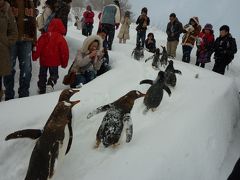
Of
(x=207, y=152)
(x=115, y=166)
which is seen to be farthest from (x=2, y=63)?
(x=207, y=152)

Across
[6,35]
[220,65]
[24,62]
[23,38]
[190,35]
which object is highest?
[6,35]

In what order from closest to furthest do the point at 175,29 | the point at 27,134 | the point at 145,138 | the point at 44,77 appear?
the point at 27,134
the point at 145,138
the point at 44,77
the point at 175,29

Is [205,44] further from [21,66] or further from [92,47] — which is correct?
[21,66]

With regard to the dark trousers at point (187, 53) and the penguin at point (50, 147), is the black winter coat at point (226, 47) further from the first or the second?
the penguin at point (50, 147)

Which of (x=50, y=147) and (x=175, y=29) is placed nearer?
(x=50, y=147)

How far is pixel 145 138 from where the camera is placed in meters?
5.07

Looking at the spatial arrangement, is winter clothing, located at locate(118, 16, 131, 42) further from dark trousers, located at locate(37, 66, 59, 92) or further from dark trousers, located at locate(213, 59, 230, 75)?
dark trousers, located at locate(37, 66, 59, 92)

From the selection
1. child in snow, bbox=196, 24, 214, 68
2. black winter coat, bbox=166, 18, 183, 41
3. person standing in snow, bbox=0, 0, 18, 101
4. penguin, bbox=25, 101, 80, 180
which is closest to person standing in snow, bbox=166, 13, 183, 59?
black winter coat, bbox=166, 18, 183, 41

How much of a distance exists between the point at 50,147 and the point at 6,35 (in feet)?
9.47

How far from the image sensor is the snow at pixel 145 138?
14.2 ft

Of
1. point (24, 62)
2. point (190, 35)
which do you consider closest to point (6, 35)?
point (24, 62)

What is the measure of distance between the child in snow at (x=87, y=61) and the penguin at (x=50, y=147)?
3.57 m

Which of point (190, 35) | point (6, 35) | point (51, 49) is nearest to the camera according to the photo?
point (6, 35)

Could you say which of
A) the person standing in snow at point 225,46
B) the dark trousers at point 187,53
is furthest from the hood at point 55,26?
the dark trousers at point 187,53
